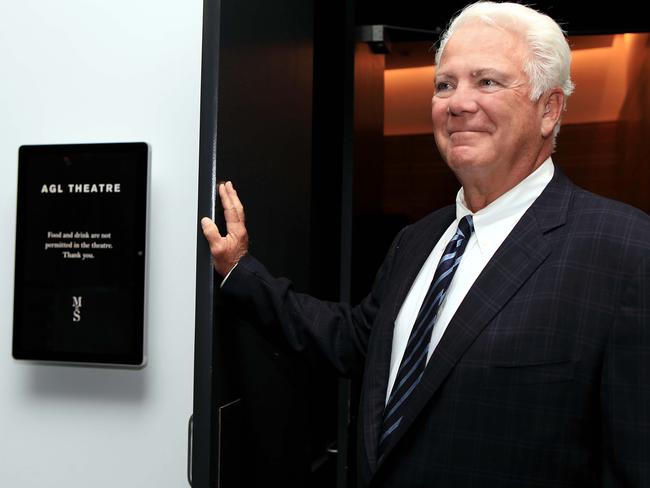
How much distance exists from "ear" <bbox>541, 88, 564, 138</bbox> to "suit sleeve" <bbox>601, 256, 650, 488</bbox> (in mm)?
370

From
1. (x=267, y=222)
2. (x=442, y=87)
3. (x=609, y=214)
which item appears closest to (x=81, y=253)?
(x=267, y=222)

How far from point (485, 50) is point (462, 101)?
11 centimetres

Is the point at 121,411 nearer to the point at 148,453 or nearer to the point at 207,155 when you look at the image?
the point at 148,453

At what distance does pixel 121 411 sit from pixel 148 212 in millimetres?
531

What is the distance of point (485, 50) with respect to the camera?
4.44ft

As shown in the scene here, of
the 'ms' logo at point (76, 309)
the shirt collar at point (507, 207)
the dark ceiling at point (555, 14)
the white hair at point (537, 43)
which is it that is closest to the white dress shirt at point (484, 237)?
the shirt collar at point (507, 207)

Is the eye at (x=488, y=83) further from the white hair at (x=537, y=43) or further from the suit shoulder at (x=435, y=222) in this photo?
the suit shoulder at (x=435, y=222)

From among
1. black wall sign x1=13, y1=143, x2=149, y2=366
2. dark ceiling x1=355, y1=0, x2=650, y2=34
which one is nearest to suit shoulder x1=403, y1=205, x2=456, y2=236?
black wall sign x1=13, y1=143, x2=149, y2=366

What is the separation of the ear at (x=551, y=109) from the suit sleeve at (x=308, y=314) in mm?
471

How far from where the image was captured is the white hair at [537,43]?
1.35m

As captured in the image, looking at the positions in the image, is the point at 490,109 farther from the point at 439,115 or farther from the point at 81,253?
the point at 81,253

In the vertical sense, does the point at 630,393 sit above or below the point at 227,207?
below

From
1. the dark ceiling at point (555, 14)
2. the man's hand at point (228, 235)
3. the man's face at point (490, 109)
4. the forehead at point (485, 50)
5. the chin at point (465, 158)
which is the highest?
the dark ceiling at point (555, 14)

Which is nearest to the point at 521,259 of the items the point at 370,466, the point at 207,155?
the point at 370,466
